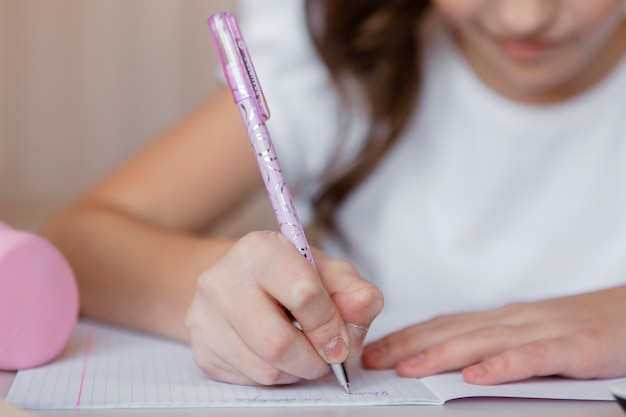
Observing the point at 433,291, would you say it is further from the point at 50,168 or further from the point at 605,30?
the point at 50,168

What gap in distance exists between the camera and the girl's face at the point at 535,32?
0.79 metres

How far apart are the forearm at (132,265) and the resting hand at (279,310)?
6.5 inches

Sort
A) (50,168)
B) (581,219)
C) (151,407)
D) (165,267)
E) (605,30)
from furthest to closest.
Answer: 1. (50,168)
2. (581,219)
3. (605,30)
4. (165,267)
5. (151,407)

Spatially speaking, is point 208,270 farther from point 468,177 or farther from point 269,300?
point 468,177

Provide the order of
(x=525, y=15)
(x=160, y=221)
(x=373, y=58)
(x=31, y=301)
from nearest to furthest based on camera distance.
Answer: (x=31, y=301) → (x=525, y=15) → (x=160, y=221) → (x=373, y=58)

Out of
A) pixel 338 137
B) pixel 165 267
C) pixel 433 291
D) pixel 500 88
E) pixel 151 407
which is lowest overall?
pixel 151 407

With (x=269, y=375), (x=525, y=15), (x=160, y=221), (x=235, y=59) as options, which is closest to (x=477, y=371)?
(x=269, y=375)

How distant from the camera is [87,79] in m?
1.84

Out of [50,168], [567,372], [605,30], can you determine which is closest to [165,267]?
[567,372]

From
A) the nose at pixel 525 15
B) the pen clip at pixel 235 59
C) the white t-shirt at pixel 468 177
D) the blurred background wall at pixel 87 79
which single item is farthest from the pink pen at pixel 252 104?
the blurred background wall at pixel 87 79

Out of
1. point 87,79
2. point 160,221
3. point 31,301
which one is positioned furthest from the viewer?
point 87,79

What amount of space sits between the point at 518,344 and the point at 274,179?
0.20 meters

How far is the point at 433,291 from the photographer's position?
3.42 ft

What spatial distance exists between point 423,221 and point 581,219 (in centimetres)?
18
